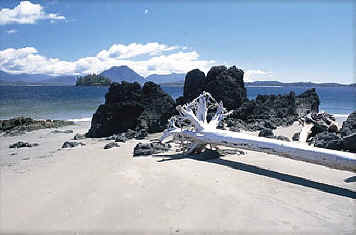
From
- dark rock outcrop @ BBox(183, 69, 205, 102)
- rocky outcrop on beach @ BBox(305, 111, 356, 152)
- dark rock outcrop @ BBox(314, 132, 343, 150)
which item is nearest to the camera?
rocky outcrop on beach @ BBox(305, 111, 356, 152)

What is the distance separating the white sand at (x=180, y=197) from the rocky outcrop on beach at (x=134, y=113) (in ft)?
26.2

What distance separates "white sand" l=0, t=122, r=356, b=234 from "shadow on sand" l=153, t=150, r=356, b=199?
0.02 meters

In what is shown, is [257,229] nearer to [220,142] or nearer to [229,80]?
[220,142]

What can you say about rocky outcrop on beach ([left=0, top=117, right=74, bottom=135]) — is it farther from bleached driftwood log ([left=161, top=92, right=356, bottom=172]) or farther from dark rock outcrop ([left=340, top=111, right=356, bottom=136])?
dark rock outcrop ([left=340, top=111, right=356, bottom=136])

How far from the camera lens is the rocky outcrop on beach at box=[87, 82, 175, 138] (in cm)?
1539

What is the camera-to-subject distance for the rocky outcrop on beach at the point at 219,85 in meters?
19.2

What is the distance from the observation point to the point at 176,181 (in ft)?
18.9

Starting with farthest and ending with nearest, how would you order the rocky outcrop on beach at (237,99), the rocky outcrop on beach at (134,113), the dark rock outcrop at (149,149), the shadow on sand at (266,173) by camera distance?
1. the rocky outcrop on beach at (237,99)
2. the rocky outcrop on beach at (134,113)
3. the dark rock outcrop at (149,149)
4. the shadow on sand at (266,173)

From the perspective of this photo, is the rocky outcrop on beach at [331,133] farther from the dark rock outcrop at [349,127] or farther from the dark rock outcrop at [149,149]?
the dark rock outcrop at [149,149]

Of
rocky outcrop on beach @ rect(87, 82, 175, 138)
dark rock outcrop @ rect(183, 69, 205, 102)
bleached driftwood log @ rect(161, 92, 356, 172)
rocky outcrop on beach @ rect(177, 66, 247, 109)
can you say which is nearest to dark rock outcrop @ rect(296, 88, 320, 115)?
rocky outcrop on beach @ rect(177, 66, 247, 109)

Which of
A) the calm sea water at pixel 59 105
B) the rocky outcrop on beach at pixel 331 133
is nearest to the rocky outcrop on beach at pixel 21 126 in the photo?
the calm sea water at pixel 59 105

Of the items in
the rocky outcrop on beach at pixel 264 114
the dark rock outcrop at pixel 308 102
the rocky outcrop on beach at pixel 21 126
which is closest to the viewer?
the rocky outcrop on beach at pixel 264 114

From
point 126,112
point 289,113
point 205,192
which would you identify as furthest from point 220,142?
point 289,113

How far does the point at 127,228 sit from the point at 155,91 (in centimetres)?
1356
